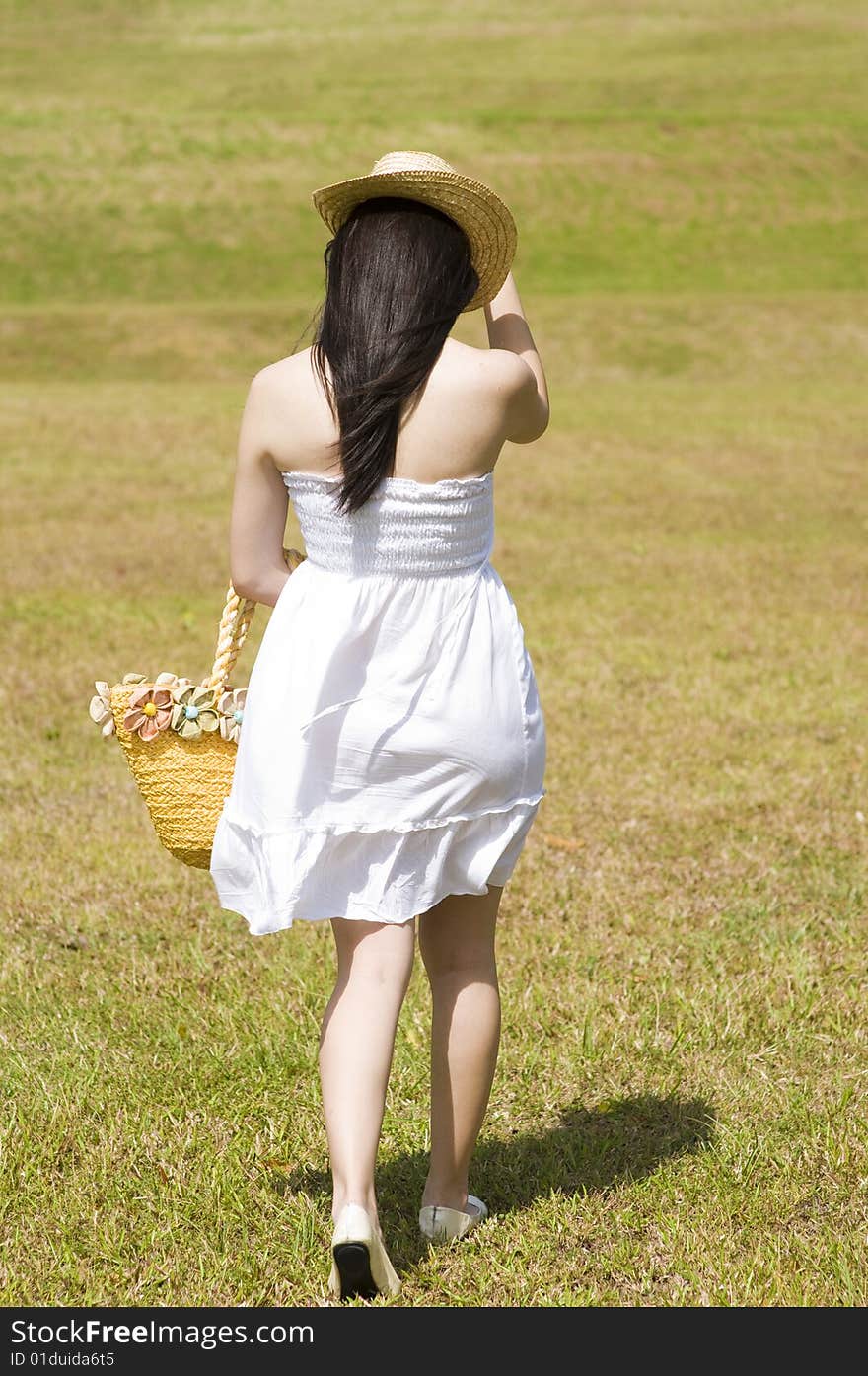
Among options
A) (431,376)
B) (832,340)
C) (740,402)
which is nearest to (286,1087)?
(431,376)

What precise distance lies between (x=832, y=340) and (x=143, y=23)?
1769 inches

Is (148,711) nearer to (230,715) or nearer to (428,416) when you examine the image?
(230,715)

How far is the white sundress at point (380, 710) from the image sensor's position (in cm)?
295

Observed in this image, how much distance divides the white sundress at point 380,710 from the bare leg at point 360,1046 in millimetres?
82

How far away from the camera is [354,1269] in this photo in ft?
9.30

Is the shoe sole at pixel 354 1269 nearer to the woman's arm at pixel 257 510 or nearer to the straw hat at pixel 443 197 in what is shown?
the woman's arm at pixel 257 510

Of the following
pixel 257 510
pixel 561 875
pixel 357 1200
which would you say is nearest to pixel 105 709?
pixel 257 510

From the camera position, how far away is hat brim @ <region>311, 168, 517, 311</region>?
9.31ft

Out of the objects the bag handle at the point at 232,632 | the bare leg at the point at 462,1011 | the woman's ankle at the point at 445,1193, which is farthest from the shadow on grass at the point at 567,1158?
the bag handle at the point at 232,632

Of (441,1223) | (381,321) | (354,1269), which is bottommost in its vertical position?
(441,1223)

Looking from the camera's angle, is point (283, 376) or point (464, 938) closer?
point (283, 376)

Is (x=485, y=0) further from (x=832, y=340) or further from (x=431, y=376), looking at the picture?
(x=431, y=376)

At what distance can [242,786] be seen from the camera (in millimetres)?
3090

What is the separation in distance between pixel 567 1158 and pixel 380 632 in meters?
1.48
